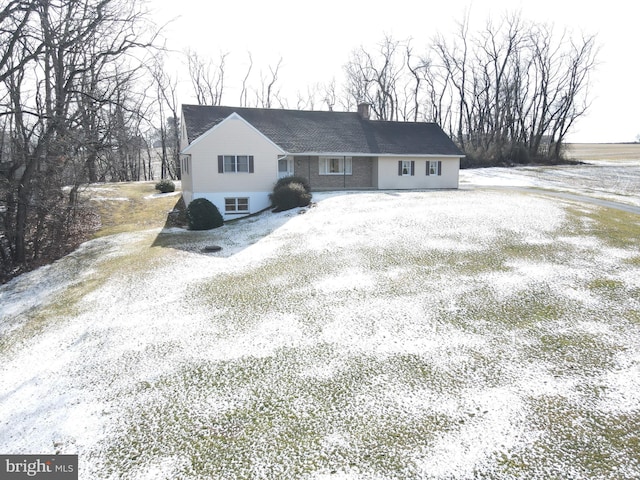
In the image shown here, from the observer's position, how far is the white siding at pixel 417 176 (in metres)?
32.2

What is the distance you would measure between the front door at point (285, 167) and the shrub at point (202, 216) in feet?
24.5

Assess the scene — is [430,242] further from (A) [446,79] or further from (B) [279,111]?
(A) [446,79]

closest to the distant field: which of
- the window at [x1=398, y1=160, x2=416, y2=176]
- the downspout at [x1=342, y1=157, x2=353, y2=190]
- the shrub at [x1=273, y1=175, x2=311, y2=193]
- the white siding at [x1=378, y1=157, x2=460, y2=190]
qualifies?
the white siding at [x1=378, y1=157, x2=460, y2=190]

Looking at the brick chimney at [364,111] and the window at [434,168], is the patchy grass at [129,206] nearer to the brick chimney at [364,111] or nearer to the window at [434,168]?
the brick chimney at [364,111]

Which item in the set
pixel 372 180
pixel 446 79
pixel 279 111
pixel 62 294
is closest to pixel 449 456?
pixel 62 294

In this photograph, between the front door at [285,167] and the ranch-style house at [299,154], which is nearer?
the ranch-style house at [299,154]

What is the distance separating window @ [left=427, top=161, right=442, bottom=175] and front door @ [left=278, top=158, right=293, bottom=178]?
11798 millimetres

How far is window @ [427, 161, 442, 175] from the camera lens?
33594 millimetres

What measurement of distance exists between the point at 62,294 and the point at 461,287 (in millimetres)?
13527

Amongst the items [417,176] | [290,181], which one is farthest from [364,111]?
[290,181]

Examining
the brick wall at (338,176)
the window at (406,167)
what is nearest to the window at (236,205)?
the brick wall at (338,176)

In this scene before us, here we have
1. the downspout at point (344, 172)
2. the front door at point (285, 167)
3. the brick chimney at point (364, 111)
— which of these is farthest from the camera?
the brick chimney at point (364, 111)

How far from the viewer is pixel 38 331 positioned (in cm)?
1150

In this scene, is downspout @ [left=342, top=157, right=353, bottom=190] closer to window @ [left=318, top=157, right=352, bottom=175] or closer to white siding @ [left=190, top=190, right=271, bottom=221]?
window @ [left=318, top=157, right=352, bottom=175]
